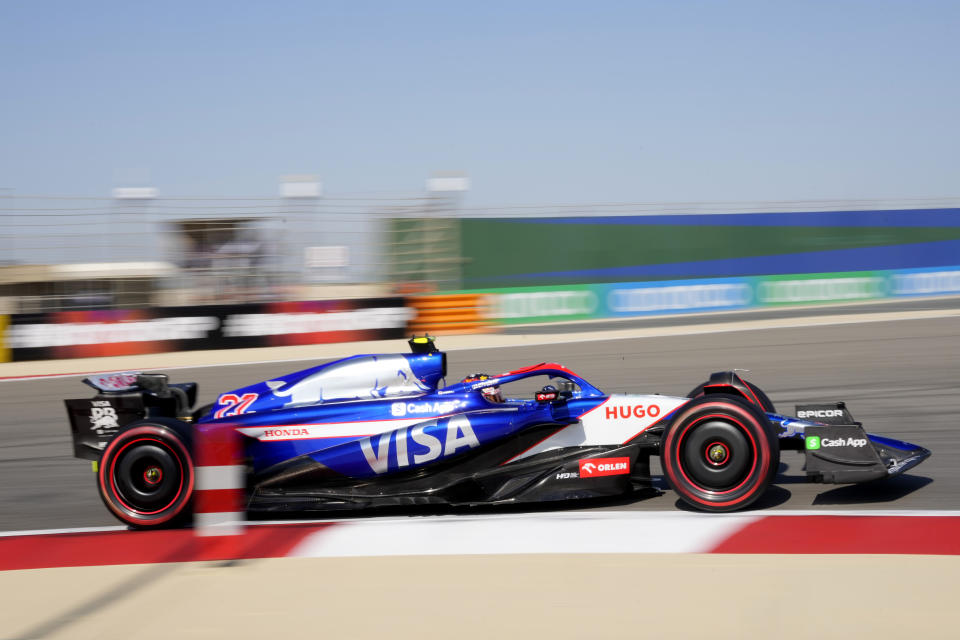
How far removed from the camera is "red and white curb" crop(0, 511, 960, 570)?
13.0ft

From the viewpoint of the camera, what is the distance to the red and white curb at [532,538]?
3975 mm

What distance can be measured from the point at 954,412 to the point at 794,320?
32.7 ft

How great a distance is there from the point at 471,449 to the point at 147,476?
6.02 ft

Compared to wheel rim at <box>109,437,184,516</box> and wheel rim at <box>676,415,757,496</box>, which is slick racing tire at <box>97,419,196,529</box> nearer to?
wheel rim at <box>109,437,184,516</box>

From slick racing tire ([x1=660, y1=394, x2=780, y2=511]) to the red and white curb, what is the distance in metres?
0.13

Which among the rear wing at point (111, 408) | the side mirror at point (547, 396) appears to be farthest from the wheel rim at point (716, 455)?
the rear wing at point (111, 408)

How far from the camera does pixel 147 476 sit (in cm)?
474

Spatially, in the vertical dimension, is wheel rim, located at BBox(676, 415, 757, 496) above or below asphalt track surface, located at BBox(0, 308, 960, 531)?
above

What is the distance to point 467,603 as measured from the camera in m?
3.42

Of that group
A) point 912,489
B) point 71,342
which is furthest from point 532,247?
point 912,489

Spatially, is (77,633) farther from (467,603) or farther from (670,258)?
(670,258)

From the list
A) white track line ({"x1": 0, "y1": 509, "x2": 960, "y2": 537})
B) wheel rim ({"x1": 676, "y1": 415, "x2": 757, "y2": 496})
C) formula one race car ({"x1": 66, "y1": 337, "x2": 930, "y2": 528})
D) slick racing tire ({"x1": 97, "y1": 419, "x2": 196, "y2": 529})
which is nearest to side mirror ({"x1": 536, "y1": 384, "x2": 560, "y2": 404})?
formula one race car ({"x1": 66, "y1": 337, "x2": 930, "y2": 528})

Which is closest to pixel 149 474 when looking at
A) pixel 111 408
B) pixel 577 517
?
pixel 111 408

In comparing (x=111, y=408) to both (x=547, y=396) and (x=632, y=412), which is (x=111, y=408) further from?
(x=632, y=412)
